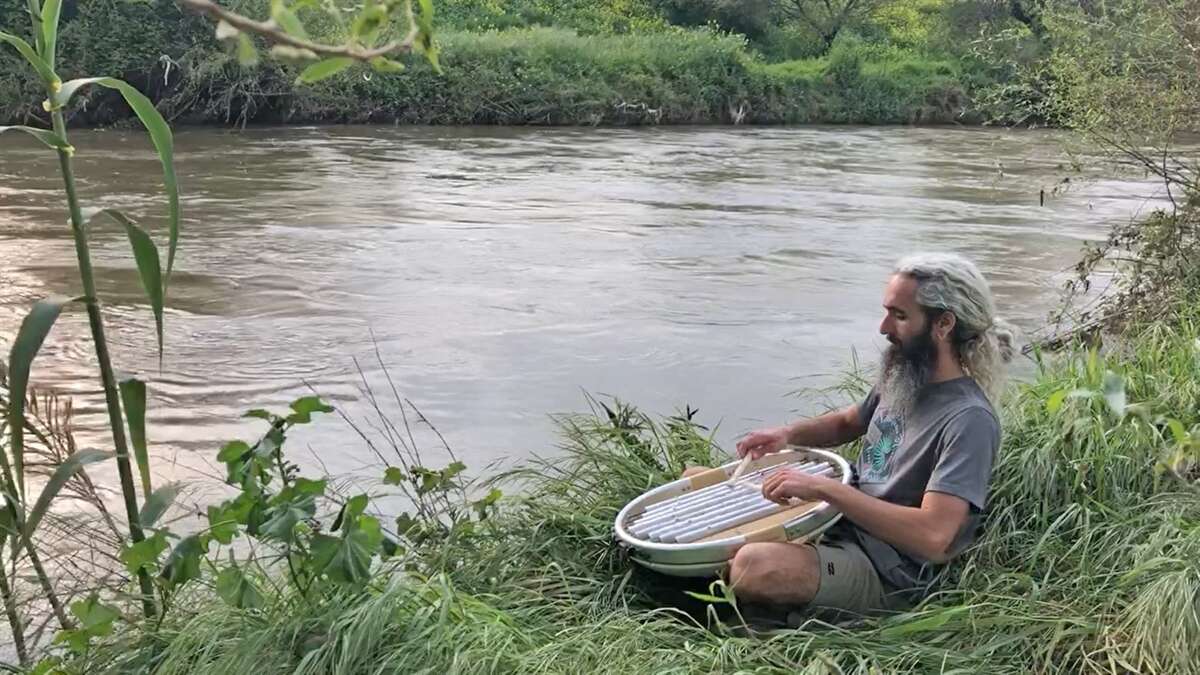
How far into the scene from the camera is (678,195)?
14.2 meters

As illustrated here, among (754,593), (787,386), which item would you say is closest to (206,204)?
(787,386)

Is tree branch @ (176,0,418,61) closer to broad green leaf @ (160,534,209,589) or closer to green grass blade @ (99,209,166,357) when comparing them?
green grass blade @ (99,209,166,357)

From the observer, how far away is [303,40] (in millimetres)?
1050

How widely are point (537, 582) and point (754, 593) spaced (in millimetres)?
618

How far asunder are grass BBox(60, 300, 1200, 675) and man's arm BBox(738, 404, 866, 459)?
0.48 m

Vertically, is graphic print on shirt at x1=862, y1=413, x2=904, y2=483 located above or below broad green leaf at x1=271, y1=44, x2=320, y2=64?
below

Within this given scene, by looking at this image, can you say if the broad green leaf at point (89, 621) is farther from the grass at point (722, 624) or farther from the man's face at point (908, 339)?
the man's face at point (908, 339)

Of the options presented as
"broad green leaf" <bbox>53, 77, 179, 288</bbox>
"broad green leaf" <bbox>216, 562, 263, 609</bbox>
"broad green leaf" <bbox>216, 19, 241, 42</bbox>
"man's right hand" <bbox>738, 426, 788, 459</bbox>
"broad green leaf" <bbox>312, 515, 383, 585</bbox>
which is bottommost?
"man's right hand" <bbox>738, 426, 788, 459</bbox>

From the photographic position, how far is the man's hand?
9.75 ft

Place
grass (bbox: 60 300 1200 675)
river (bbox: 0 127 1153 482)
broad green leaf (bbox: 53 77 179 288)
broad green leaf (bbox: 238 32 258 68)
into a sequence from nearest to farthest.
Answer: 1. broad green leaf (bbox: 238 32 258 68)
2. broad green leaf (bbox: 53 77 179 288)
3. grass (bbox: 60 300 1200 675)
4. river (bbox: 0 127 1153 482)

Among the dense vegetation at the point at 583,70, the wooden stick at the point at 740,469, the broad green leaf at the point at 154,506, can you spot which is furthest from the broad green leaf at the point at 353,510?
the dense vegetation at the point at 583,70

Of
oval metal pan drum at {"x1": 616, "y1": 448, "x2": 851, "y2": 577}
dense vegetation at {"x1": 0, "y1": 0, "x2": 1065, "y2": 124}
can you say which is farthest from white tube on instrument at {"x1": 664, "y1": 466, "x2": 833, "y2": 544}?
dense vegetation at {"x1": 0, "y1": 0, "x2": 1065, "y2": 124}

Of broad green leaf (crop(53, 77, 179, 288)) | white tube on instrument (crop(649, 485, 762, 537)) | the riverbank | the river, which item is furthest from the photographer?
the riverbank

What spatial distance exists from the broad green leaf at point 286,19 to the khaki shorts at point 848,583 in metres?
2.26
